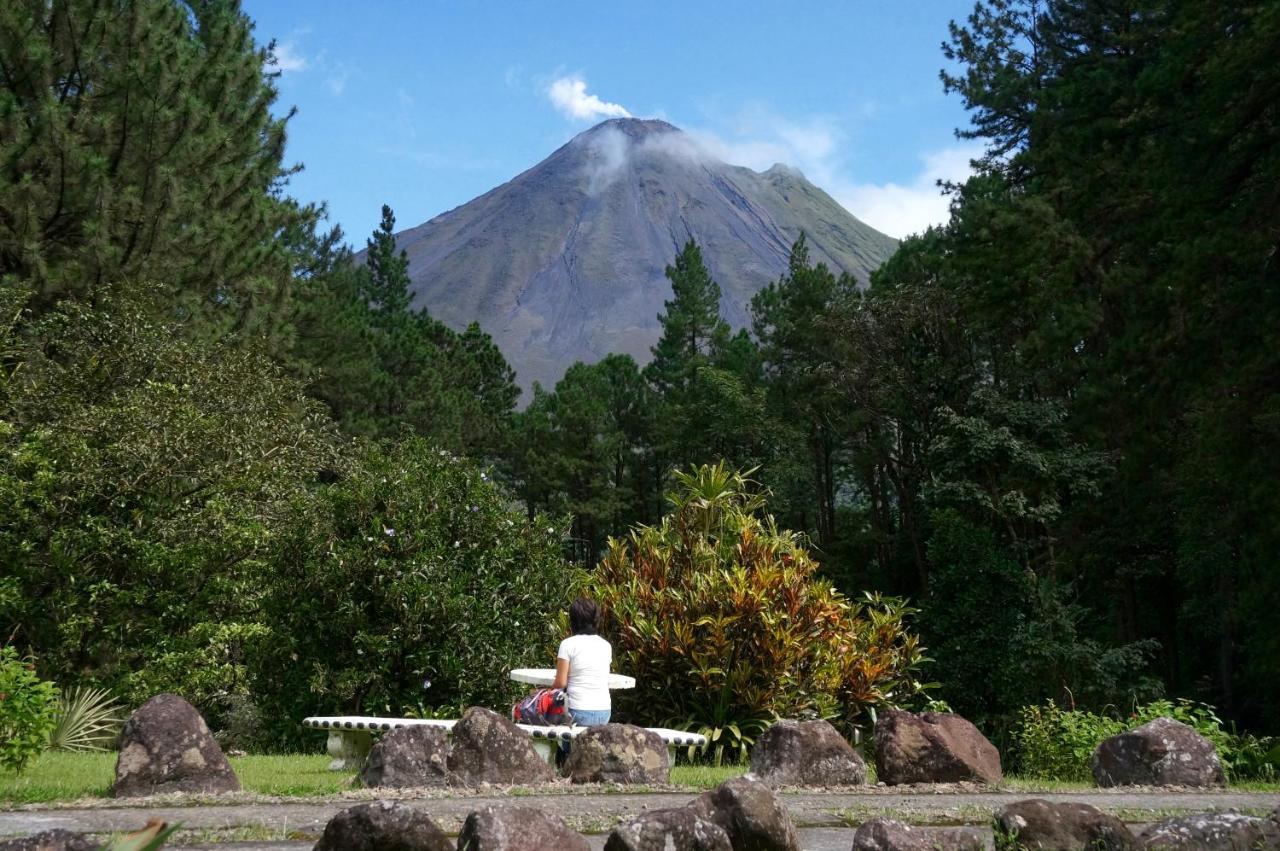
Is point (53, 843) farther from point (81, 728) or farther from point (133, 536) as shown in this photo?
point (133, 536)

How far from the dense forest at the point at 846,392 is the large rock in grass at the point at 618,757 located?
4.70 m

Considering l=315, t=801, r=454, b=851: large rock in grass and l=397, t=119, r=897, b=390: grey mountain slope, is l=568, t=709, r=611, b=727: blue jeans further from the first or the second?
l=397, t=119, r=897, b=390: grey mountain slope

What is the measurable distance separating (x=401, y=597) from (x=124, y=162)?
403 inches

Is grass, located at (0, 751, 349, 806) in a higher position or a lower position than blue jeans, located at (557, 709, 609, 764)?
lower

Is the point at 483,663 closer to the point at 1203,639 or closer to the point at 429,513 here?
the point at 429,513

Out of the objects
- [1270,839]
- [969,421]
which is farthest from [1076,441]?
[1270,839]

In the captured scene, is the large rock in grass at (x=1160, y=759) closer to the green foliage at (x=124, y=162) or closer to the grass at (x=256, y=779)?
the grass at (x=256, y=779)

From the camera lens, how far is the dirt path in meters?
4.93

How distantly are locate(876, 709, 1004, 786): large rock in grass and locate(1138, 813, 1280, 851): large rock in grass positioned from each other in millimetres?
2896

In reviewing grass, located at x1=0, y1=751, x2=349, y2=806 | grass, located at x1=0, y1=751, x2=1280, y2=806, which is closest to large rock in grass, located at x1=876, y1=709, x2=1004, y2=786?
grass, located at x1=0, y1=751, x2=1280, y2=806

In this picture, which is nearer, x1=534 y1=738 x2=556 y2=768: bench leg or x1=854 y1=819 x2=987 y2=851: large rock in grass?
x1=854 y1=819 x2=987 y2=851: large rock in grass

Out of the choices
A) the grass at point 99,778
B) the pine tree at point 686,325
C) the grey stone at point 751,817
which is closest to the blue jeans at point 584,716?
the grass at point 99,778

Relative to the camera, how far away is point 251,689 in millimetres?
Answer: 12141

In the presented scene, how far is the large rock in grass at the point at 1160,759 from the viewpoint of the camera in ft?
24.1
